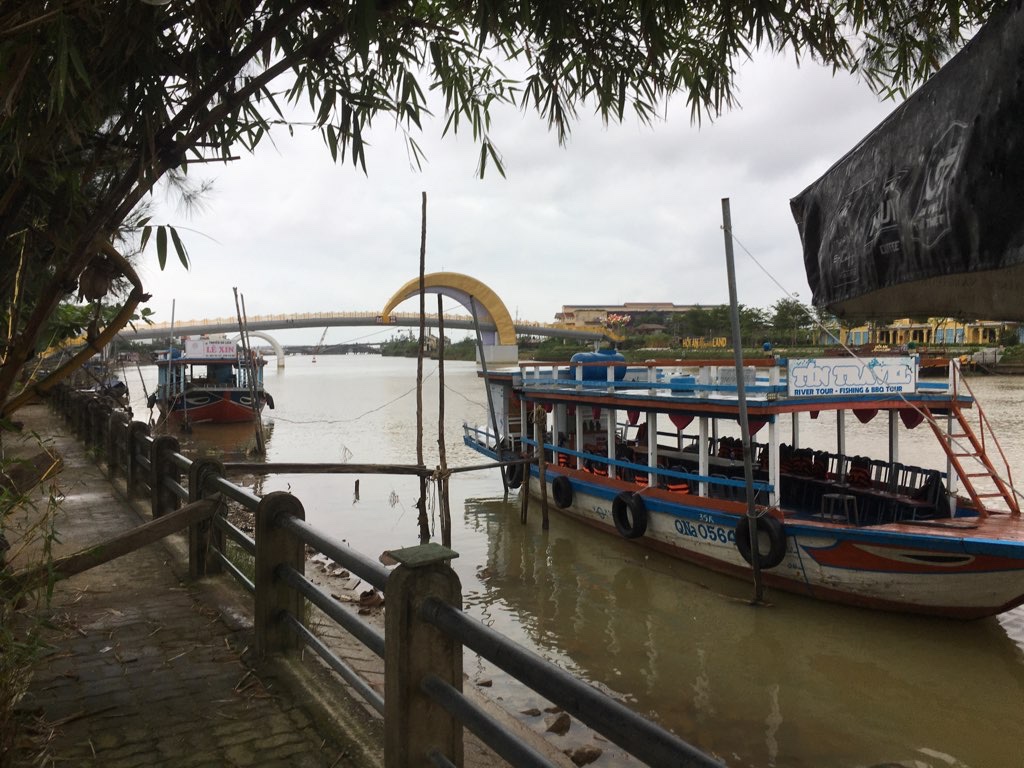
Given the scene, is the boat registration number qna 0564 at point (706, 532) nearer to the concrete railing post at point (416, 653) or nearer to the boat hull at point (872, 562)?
the boat hull at point (872, 562)

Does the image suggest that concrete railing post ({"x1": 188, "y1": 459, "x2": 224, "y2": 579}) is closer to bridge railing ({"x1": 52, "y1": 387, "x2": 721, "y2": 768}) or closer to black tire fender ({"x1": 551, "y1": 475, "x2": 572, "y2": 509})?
bridge railing ({"x1": 52, "y1": 387, "x2": 721, "y2": 768})

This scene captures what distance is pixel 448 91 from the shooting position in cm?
380

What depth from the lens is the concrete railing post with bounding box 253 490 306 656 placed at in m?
3.66

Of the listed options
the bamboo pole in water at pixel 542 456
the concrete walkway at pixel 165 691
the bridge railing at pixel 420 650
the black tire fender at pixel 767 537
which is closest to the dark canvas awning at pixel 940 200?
the bridge railing at pixel 420 650

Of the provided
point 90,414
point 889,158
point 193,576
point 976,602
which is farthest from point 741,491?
Result: point 90,414

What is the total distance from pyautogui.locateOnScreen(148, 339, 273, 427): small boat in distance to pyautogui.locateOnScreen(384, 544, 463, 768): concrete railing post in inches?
1079

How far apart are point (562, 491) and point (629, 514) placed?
7.53 ft

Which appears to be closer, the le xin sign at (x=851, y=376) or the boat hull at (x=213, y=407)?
the le xin sign at (x=851, y=376)

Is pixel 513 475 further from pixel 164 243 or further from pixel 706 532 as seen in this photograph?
pixel 164 243

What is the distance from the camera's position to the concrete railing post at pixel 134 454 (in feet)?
25.2

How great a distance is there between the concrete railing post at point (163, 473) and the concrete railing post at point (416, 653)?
4.60 meters

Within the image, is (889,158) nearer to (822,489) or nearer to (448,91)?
(448,91)

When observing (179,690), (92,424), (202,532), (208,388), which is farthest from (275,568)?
(208,388)

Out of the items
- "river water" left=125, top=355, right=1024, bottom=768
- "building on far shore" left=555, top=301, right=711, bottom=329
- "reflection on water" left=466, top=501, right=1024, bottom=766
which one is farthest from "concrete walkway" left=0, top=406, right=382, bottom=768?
"building on far shore" left=555, top=301, right=711, bottom=329
